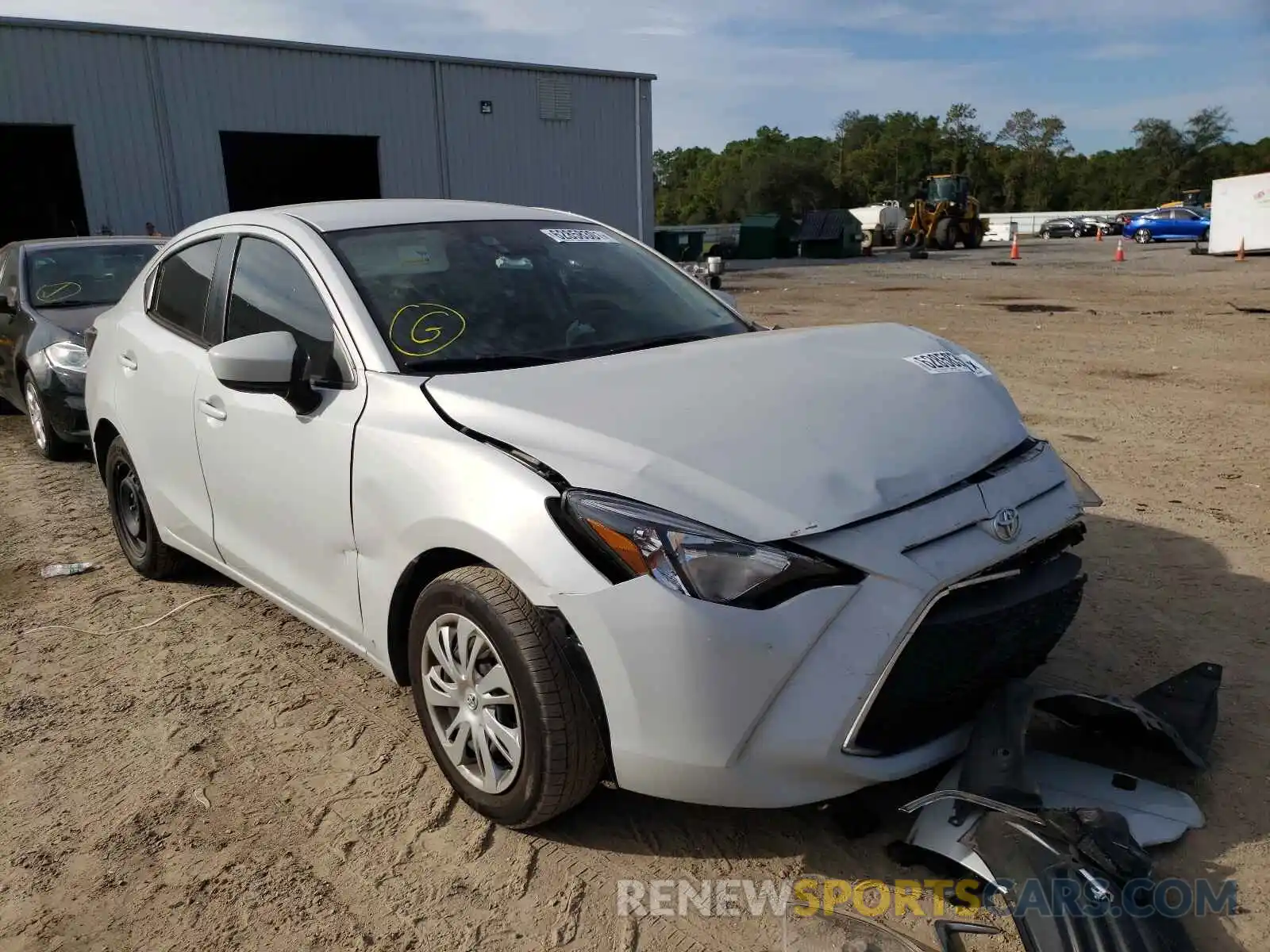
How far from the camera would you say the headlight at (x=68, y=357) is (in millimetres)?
6828

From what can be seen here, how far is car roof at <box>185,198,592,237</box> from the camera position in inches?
140

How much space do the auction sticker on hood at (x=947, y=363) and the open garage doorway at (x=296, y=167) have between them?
20.2 metres

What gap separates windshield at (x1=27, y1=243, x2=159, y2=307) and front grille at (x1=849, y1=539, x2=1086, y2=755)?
23.7ft

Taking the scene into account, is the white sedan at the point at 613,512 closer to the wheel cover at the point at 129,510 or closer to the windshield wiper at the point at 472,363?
the windshield wiper at the point at 472,363

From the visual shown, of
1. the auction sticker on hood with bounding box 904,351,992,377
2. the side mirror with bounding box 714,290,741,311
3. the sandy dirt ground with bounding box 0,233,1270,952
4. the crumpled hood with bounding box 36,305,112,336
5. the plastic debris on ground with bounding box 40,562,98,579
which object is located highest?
the side mirror with bounding box 714,290,741,311

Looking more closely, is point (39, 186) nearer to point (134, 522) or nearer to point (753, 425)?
point (134, 522)

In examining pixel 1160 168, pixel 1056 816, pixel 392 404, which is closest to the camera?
pixel 1056 816

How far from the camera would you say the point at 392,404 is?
2.84 meters

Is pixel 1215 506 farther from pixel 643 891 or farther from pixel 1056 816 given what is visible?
pixel 643 891

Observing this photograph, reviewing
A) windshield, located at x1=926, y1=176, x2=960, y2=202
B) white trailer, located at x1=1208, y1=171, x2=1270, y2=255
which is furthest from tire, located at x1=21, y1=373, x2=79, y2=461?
windshield, located at x1=926, y1=176, x2=960, y2=202

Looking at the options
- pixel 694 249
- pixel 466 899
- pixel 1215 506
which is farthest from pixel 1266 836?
pixel 694 249

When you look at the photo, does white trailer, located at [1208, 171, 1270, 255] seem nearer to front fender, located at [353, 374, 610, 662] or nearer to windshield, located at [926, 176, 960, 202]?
windshield, located at [926, 176, 960, 202]

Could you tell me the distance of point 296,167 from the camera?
27.1 meters

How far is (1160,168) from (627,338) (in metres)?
87.4
